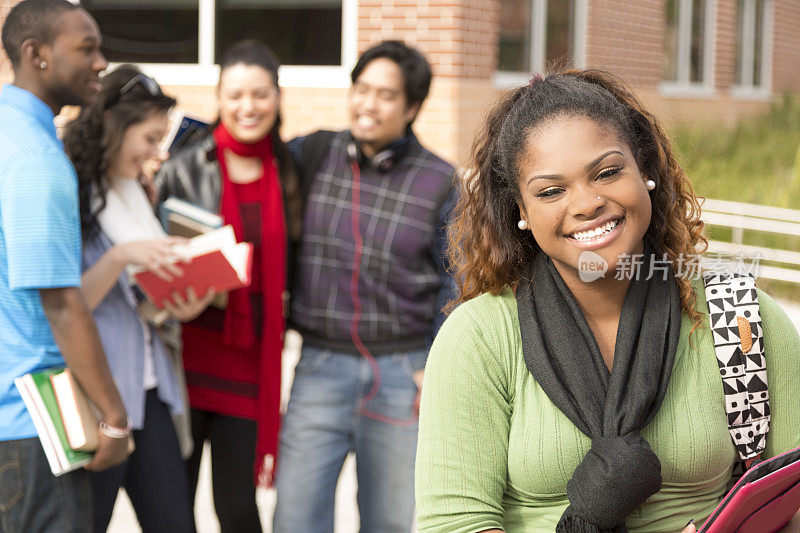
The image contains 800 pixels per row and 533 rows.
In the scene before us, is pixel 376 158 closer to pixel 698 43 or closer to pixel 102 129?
pixel 102 129

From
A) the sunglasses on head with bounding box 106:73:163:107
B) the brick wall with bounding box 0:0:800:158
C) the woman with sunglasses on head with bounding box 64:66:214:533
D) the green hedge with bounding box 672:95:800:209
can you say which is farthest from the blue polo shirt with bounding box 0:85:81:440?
the green hedge with bounding box 672:95:800:209

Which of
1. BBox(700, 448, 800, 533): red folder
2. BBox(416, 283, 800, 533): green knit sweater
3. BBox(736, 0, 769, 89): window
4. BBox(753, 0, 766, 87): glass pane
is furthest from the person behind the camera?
BBox(753, 0, 766, 87): glass pane

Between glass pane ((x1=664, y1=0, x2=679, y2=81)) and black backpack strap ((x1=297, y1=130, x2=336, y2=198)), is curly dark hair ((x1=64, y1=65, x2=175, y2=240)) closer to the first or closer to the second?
black backpack strap ((x1=297, y1=130, x2=336, y2=198))

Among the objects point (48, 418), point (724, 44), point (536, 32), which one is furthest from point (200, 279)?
point (724, 44)

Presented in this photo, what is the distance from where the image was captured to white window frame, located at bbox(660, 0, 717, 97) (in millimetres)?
13555

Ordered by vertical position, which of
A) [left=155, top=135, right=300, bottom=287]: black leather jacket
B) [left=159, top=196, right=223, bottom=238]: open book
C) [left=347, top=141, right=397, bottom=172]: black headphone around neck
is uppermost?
[left=347, top=141, right=397, bottom=172]: black headphone around neck

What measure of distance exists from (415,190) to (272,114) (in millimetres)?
692

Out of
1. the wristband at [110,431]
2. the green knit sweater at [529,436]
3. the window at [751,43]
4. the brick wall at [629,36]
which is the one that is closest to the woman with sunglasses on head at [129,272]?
the wristband at [110,431]

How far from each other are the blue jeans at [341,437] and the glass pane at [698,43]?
37.6ft

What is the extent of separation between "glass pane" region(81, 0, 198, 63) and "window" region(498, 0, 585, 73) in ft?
9.86

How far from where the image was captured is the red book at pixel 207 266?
11.7 feet

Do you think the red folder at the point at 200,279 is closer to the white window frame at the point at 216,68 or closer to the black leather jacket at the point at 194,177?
the black leather jacket at the point at 194,177

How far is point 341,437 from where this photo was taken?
12.7ft

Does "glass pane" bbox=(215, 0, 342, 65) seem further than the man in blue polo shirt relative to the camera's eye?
Yes
